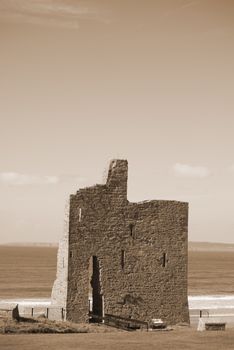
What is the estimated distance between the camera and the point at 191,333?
25.5m

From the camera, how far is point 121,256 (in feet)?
100

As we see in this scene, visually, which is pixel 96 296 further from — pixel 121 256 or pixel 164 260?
pixel 164 260

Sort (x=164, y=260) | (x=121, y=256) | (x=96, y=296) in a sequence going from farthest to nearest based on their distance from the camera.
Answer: (x=164, y=260) < (x=96, y=296) < (x=121, y=256)

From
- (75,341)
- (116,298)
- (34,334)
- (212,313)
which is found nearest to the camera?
(75,341)

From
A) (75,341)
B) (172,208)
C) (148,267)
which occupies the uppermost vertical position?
(172,208)

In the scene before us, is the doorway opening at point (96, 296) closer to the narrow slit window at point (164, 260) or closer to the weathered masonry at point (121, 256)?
the weathered masonry at point (121, 256)

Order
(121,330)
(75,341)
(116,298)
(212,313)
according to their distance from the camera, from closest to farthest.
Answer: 1. (75,341)
2. (121,330)
3. (116,298)
4. (212,313)

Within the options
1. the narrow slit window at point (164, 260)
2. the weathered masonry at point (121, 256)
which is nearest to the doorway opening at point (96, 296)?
the weathered masonry at point (121, 256)

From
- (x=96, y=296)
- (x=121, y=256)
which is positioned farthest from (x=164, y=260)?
(x=96, y=296)

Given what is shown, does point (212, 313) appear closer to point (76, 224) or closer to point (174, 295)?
point (174, 295)

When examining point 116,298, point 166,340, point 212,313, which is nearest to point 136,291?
point 116,298

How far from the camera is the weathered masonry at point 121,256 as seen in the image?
29812 millimetres

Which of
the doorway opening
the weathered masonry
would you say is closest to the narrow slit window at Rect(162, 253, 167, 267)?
the weathered masonry

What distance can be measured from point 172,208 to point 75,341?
1070 cm
